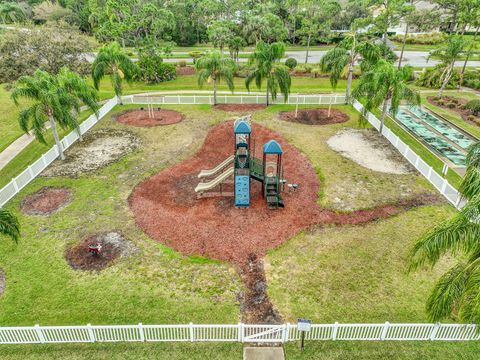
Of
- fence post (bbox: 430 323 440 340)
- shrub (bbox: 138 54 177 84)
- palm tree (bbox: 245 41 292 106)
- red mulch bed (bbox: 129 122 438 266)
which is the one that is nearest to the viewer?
fence post (bbox: 430 323 440 340)

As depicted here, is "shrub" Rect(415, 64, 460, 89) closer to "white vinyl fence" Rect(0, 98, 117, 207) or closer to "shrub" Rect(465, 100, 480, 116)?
"shrub" Rect(465, 100, 480, 116)

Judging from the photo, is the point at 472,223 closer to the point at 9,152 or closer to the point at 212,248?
the point at 212,248

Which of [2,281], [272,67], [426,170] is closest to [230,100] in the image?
[272,67]

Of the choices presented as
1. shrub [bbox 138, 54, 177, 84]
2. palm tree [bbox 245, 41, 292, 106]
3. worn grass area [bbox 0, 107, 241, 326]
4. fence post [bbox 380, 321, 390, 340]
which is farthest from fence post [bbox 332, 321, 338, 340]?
shrub [bbox 138, 54, 177, 84]

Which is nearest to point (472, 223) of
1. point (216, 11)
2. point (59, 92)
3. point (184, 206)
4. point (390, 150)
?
point (184, 206)

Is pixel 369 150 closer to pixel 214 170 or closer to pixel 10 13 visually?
pixel 214 170

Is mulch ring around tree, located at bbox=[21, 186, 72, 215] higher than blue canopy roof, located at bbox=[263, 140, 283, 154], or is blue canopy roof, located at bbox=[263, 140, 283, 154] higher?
blue canopy roof, located at bbox=[263, 140, 283, 154]

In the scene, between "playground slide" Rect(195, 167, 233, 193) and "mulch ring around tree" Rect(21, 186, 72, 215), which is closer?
"mulch ring around tree" Rect(21, 186, 72, 215)

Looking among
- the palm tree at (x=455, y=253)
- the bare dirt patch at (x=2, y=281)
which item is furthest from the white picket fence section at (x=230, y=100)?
the palm tree at (x=455, y=253)
